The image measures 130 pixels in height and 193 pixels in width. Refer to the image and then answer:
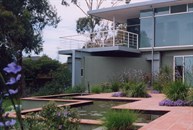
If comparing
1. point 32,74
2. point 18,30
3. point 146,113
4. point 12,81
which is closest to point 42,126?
point 12,81

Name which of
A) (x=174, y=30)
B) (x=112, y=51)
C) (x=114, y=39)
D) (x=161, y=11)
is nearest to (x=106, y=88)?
(x=112, y=51)

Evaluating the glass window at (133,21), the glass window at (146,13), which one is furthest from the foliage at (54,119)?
the glass window at (133,21)

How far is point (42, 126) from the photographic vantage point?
4.80 m

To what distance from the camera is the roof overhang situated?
→ 18695mm

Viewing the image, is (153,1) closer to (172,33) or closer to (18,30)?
(172,33)

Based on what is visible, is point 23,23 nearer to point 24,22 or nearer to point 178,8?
point 24,22

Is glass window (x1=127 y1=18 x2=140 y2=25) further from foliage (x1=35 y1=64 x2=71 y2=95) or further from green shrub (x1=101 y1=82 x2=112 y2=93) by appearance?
green shrub (x1=101 y1=82 x2=112 y2=93)

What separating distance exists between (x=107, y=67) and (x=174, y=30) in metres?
4.61

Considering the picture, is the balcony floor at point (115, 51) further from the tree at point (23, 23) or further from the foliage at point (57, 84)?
the tree at point (23, 23)

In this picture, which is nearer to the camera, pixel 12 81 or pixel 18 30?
pixel 12 81

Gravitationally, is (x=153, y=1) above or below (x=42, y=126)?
above

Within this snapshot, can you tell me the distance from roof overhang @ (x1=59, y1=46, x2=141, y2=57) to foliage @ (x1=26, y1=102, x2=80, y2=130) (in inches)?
521

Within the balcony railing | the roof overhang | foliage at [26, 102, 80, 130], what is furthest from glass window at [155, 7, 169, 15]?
foliage at [26, 102, 80, 130]

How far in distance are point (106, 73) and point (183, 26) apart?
538 centimetres
